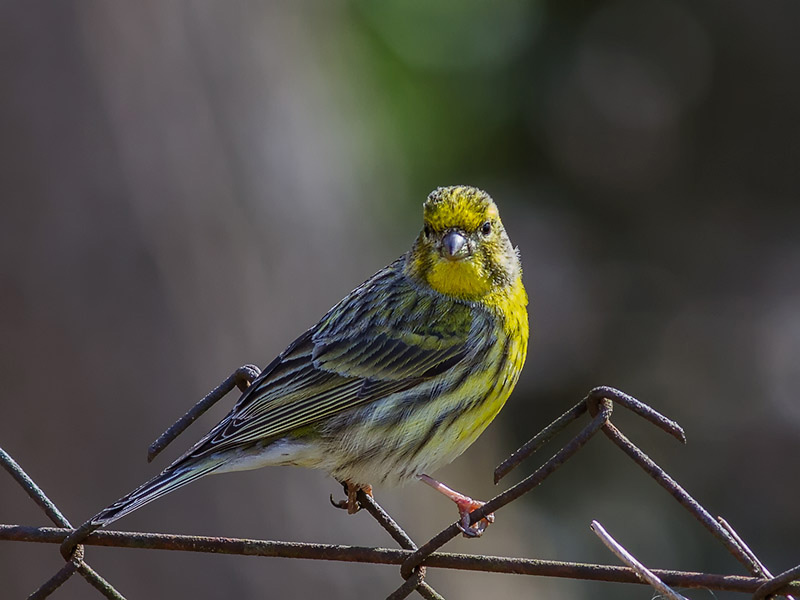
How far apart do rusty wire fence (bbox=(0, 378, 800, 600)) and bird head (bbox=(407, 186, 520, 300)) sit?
126cm

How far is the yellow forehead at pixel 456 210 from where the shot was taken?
3.84 m

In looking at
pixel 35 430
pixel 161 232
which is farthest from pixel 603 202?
pixel 35 430

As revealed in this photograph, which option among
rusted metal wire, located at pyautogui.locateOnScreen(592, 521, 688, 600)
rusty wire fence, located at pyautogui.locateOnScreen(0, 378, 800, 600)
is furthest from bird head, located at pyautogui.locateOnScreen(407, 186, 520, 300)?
rusted metal wire, located at pyautogui.locateOnScreen(592, 521, 688, 600)

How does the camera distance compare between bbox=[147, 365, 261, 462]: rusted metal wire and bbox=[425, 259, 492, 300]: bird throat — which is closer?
bbox=[147, 365, 261, 462]: rusted metal wire

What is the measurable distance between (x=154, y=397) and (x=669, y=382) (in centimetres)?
473

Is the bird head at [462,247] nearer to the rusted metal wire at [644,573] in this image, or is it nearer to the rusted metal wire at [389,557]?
the rusted metal wire at [389,557]

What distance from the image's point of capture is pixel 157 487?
3.16 metres

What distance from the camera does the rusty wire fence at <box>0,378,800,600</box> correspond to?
85.1 inches

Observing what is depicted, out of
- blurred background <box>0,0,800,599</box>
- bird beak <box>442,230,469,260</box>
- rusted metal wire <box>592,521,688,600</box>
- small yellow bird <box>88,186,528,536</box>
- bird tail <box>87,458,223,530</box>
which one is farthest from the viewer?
blurred background <box>0,0,800,599</box>

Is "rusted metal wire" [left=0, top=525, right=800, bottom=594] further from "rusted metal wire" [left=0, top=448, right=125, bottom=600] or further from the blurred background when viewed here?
the blurred background

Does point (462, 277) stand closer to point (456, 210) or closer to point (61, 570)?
point (456, 210)

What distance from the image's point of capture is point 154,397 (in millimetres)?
5527

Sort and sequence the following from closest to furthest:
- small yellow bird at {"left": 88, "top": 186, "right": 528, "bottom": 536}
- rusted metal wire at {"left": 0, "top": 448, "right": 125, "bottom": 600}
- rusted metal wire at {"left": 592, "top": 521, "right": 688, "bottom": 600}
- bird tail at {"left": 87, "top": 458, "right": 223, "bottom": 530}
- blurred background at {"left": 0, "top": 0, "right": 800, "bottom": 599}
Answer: rusted metal wire at {"left": 592, "top": 521, "right": 688, "bottom": 600}, rusted metal wire at {"left": 0, "top": 448, "right": 125, "bottom": 600}, bird tail at {"left": 87, "top": 458, "right": 223, "bottom": 530}, small yellow bird at {"left": 88, "top": 186, "right": 528, "bottom": 536}, blurred background at {"left": 0, "top": 0, "right": 800, "bottom": 599}

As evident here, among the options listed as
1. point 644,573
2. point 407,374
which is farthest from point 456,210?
point 644,573
